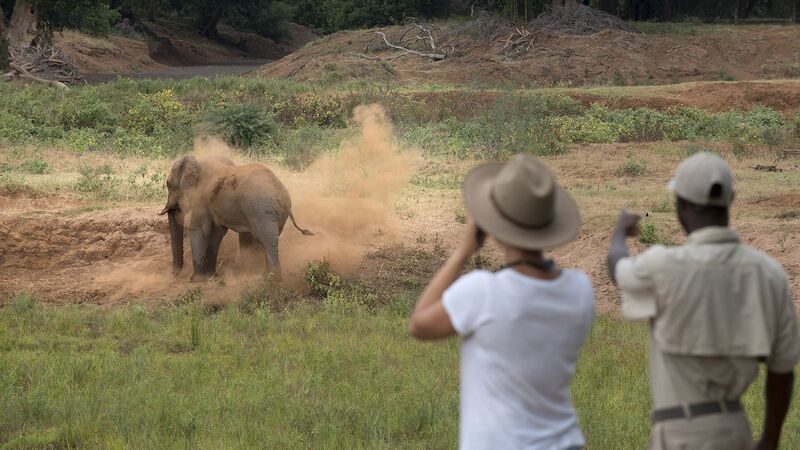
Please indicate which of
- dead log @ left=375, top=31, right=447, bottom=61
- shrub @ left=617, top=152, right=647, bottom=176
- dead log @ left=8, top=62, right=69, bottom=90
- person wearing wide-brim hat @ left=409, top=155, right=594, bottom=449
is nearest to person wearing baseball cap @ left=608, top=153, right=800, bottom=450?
person wearing wide-brim hat @ left=409, top=155, right=594, bottom=449

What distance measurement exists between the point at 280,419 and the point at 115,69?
44582mm

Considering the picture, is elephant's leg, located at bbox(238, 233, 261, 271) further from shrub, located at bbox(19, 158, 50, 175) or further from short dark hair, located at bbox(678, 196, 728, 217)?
short dark hair, located at bbox(678, 196, 728, 217)

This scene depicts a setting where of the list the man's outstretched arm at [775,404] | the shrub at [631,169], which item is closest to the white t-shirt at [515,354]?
the man's outstretched arm at [775,404]

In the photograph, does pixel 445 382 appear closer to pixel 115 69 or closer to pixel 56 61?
pixel 56 61

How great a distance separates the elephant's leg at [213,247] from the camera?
11836mm

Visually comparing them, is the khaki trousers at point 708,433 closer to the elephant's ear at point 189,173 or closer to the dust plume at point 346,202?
the dust plume at point 346,202

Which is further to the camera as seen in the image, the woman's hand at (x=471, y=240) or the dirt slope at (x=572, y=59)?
the dirt slope at (x=572, y=59)

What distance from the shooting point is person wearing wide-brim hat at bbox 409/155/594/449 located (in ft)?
11.8

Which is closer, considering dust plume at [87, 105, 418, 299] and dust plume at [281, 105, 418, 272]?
dust plume at [87, 105, 418, 299]

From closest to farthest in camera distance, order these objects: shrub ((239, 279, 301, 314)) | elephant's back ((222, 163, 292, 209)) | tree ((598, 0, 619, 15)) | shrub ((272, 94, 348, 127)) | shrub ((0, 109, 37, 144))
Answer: shrub ((239, 279, 301, 314))
elephant's back ((222, 163, 292, 209))
shrub ((0, 109, 37, 144))
shrub ((272, 94, 348, 127))
tree ((598, 0, 619, 15))

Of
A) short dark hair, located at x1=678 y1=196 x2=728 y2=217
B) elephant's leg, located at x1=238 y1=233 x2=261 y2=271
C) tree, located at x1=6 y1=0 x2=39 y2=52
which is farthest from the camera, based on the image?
tree, located at x1=6 y1=0 x2=39 y2=52

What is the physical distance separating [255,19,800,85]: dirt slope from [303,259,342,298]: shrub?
893 inches

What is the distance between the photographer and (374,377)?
8188 mm

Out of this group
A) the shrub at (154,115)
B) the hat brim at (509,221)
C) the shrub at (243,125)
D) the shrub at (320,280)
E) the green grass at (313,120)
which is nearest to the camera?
the hat brim at (509,221)
